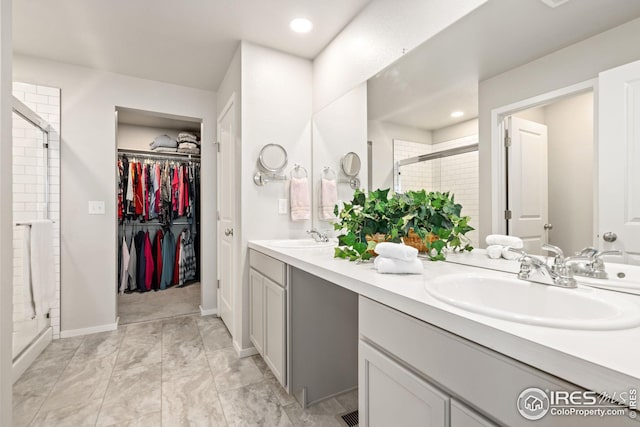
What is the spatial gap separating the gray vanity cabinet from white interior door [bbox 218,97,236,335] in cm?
48

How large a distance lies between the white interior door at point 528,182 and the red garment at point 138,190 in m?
4.04

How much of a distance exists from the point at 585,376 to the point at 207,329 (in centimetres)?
280

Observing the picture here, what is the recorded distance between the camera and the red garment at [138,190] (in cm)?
386

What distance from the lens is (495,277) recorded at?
38.1 inches

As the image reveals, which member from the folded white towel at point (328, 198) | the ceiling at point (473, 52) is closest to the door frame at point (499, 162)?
the ceiling at point (473, 52)

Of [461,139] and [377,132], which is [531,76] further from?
[377,132]

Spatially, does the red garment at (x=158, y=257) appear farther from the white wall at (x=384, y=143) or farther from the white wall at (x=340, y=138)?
the white wall at (x=384, y=143)

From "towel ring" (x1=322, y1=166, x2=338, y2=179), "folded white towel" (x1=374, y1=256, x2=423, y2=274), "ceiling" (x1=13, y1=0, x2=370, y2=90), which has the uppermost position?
"ceiling" (x1=13, y1=0, x2=370, y2=90)

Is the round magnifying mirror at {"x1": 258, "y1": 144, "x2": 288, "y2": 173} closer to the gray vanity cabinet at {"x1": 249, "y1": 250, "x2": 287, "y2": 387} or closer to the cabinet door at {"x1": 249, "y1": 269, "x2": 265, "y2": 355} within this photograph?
the gray vanity cabinet at {"x1": 249, "y1": 250, "x2": 287, "y2": 387}

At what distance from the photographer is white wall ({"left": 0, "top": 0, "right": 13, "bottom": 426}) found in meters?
→ 1.06

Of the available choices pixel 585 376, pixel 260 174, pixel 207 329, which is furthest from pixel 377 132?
pixel 207 329

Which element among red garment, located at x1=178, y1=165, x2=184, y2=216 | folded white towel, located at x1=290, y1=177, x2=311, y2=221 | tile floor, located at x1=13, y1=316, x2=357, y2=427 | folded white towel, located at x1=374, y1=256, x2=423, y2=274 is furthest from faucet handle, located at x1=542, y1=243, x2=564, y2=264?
red garment, located at x1=178, y1=165, x2=184, y2=216

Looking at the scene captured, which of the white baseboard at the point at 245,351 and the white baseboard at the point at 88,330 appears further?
the white baseboard at the point at 88,330

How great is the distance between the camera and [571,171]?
0.93 metres
